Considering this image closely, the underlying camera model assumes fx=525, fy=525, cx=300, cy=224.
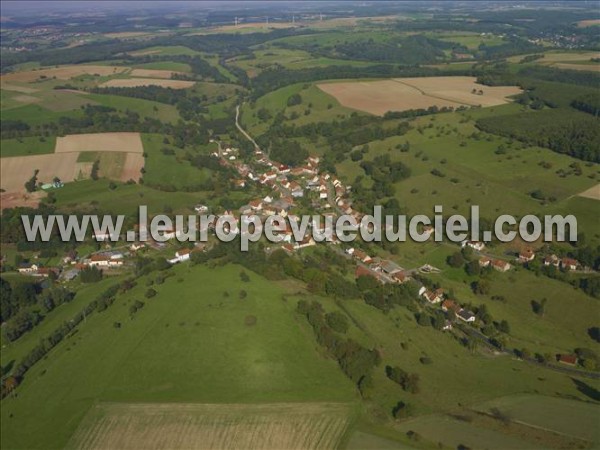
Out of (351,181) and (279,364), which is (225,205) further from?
(279,364)

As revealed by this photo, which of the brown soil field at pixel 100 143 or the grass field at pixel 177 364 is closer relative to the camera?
the grass field at pixel 177 364

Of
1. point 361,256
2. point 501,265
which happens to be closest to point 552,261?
point 501,265

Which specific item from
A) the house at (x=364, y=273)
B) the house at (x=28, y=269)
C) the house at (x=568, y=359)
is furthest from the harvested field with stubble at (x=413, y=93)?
the house at (x=568, y=359)

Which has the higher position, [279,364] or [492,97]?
[492,97]

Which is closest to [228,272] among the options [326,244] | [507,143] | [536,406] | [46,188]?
[326,244]

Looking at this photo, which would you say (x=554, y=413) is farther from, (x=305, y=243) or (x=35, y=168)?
(x=35, y=168)

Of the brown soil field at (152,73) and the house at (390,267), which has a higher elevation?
the brown soil field at (152,73)

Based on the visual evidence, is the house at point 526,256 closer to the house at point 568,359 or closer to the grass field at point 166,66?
the house at point 568,359

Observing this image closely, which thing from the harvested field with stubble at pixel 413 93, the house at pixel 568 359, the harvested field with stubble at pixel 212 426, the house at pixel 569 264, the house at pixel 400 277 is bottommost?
the house at pixel 568 359
